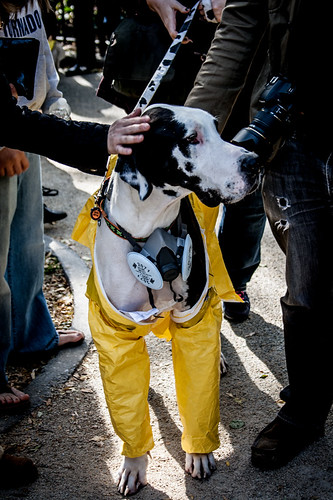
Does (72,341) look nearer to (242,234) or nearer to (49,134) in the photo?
(242,234)

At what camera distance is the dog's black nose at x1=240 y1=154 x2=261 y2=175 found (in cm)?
216

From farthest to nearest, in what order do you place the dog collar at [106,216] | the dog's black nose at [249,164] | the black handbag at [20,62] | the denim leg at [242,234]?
the denim leg at [242,234]
the black handbag at [20,62]
the dog collar at [106,216]
the dog's black nose at [249,164]

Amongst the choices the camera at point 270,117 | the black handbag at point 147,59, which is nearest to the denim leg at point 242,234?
the black handbag at point 147,59

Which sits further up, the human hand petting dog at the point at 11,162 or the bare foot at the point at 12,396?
the human hand petting dog at the point at 11,162

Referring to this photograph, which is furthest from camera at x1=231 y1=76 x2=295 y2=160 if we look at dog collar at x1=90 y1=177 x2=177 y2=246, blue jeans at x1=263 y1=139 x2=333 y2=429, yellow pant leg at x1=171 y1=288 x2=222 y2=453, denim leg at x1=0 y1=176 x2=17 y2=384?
denim leg at x1=0 y1=176 x2=17 y2=384

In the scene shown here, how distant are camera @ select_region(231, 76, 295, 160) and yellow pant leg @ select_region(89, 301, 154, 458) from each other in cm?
90

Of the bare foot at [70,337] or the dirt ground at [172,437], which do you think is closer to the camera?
the dirt ground at [172,437]

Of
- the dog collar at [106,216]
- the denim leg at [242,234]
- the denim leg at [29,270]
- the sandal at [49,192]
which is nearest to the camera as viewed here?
the dog collar at [106,216]

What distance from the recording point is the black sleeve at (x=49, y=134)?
2.32 m

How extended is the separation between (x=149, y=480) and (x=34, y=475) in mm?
518

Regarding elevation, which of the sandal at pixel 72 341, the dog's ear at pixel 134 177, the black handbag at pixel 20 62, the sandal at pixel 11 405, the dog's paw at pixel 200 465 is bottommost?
the sandal at pixel 72 341

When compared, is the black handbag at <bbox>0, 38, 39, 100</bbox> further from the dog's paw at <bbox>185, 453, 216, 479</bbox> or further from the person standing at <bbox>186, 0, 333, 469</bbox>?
the dog's paw at <bbox>185, 453, 216, 479</bbox>

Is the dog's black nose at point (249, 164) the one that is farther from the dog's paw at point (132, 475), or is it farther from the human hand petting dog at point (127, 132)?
the dog's paw at point (132, 475)

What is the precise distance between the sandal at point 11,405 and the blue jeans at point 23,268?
0.05 meters
